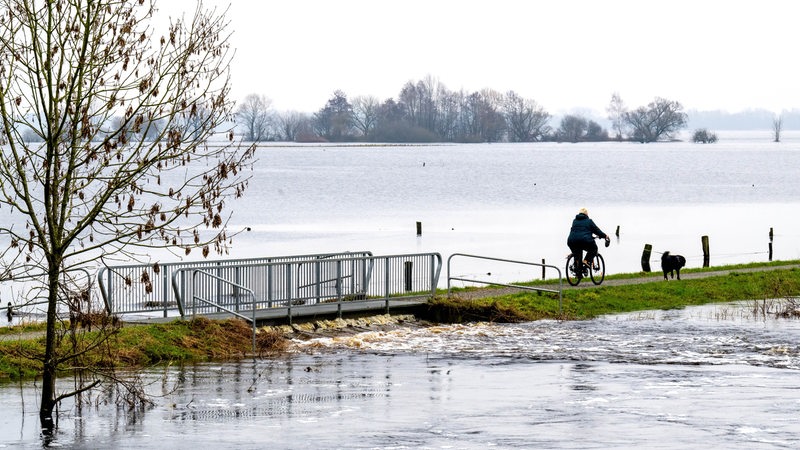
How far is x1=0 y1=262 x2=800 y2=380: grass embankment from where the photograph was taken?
20.8 m

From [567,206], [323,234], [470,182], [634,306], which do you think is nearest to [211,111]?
[634,306]

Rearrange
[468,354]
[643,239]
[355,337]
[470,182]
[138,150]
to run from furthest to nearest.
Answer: [470,182]
[643,239]
[355,337]
[468,354]
[138,150]

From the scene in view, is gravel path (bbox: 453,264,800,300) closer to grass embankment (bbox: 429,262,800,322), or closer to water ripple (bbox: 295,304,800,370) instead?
grass embankment (bbox: 429,262,800,322)

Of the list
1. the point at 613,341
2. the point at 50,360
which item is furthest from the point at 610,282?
the point at 50,360

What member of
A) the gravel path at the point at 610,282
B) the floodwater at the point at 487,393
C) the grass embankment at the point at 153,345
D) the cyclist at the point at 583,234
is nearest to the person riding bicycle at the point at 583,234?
the cyclist at the point at 583,234

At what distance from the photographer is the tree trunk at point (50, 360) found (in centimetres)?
1608

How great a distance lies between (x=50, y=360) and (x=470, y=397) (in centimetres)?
636

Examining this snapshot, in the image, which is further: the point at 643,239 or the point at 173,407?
the point at 643,239

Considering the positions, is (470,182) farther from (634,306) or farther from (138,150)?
(138,150)

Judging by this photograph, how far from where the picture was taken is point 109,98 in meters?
16.2

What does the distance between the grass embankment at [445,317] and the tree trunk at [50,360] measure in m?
0.65

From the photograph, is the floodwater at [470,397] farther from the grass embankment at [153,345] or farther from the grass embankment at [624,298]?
the grass embankment at [624,298]

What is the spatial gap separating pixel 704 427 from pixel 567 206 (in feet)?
282

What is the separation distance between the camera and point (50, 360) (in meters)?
16.5
